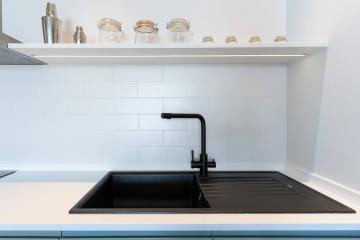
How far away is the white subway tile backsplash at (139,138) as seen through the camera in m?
1.43

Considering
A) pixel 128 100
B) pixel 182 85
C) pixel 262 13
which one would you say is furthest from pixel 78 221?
pixel 262 13

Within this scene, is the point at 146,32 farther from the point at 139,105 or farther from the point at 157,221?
the point at 157,221

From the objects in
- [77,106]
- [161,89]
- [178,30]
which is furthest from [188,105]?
[77,106]

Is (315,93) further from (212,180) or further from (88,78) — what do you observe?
(88,78)

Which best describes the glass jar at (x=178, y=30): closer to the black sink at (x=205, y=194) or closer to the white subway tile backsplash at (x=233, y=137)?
the white subway tile backsplash at (x=233, y=137)

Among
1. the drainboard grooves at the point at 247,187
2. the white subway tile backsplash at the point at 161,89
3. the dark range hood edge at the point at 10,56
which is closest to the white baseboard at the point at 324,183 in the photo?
the drainboard grooves at the point at 247,187

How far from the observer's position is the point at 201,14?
Answer: 143 centimetres

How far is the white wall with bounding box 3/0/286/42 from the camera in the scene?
1.43m

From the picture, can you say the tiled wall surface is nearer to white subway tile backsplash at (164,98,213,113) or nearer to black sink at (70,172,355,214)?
white subway tile backsplash at (164,98,213,113)

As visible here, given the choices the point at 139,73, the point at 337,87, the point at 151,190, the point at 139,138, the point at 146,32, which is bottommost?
the point at 151,190

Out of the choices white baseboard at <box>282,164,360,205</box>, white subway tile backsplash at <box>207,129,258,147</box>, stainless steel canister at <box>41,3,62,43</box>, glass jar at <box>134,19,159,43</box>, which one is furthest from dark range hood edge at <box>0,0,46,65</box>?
white baseboard at <box>282,164,360,205</box>

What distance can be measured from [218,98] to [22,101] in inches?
44.9

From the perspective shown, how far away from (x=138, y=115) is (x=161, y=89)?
8.0 inches

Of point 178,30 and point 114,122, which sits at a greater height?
point 178,30
